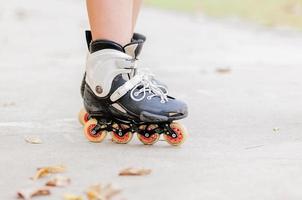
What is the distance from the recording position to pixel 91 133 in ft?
10.3

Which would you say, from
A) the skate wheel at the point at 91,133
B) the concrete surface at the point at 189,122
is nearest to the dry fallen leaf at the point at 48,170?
the concrete surface at the point at 189,122

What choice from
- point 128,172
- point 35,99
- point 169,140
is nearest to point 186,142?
point 169,140

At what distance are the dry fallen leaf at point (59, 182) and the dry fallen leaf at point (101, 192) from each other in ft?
0.36

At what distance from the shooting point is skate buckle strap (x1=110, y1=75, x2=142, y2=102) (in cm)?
305

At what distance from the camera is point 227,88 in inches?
189

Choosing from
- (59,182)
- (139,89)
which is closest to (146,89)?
(139,89)

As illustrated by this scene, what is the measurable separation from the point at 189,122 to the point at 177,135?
61 cm

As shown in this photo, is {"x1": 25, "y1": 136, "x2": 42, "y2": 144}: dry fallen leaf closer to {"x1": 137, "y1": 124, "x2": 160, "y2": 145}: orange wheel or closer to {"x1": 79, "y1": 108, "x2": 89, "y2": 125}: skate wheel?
{"x1": 79, "y1": 108, "x2": 89, "y2": 125}: skate wheel

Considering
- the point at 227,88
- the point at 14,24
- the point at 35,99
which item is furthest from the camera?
the point at 14,24

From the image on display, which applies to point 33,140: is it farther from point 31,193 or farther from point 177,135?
point 31,193

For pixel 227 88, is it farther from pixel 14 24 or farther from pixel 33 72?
pixel 14 24

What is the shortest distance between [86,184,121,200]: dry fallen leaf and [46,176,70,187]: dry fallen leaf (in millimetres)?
108

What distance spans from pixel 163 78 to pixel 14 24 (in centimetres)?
545

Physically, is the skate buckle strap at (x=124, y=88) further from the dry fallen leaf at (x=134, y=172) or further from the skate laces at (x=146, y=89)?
the dry fallen leaf at (x=134, y=172)
